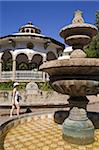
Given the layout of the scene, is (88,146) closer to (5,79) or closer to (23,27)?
(5,79)

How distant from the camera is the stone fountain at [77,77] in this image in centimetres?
466

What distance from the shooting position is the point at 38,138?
5312 mm

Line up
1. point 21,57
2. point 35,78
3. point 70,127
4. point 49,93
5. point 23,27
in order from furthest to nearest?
point 21,57 < point 23,27 < point 35,78 < point 49,93 < point 70,127

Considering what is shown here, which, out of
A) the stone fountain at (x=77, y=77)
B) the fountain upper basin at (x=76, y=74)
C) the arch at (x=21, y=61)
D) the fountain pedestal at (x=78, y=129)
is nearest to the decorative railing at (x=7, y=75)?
the arch at (x=21, y=61)

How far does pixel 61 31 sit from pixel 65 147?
2.90 metres

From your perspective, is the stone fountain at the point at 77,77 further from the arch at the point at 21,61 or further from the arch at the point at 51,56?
the arch at the point at 21,61

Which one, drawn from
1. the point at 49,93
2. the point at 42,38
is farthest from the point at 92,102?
the point at 42,38

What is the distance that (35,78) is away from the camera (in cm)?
2517

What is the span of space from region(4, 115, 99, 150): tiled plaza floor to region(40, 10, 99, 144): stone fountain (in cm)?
24

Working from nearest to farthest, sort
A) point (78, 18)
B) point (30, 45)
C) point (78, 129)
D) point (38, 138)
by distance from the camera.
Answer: point (78, 129), point (38, 138), point (78, 18), point (30, 45)

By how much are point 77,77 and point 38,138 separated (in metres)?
1.82

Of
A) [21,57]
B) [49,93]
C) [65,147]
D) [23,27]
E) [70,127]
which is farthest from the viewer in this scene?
[21,57]

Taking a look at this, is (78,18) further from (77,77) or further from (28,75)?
(28,75)

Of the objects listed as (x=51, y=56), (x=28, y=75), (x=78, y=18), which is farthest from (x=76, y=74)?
(x=51, y=56)
